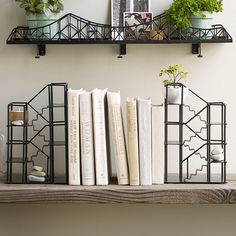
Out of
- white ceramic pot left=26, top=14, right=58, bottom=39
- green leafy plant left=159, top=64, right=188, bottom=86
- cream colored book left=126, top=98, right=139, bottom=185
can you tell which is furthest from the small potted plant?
white ceramic pot left=26, top=14, right=58, bottom=39

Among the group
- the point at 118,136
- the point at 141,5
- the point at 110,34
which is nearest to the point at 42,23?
the point at 110,34

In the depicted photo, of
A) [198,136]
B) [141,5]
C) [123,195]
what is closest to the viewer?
[123,195]

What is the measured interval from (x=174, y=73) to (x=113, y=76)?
0.19 m

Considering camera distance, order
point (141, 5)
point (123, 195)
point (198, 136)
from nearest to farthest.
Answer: point (123, 195) → point (198, 136) → point (141, 5)

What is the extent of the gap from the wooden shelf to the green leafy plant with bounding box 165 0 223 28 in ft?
1.56

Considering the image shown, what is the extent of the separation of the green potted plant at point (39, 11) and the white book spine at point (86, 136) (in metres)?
0.28

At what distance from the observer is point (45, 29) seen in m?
1.71

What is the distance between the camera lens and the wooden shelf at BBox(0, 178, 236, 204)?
1.52 metres

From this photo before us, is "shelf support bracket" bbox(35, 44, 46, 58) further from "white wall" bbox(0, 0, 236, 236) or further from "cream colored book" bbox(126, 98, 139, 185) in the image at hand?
"cream colored book" bbox(126, 98, 139, 185)

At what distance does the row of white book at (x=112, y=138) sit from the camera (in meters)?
1.58

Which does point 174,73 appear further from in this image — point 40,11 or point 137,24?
point 40,11

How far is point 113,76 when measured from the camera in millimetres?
1806

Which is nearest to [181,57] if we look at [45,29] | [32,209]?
[45,29]

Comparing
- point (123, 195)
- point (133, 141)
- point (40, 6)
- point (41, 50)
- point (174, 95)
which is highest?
point (40, 6)
